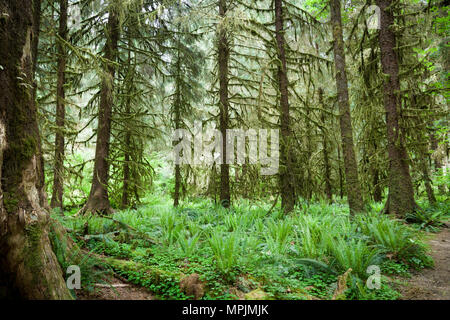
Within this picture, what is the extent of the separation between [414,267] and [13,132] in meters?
5.52

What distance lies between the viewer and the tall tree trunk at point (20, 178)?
2158 millimetres

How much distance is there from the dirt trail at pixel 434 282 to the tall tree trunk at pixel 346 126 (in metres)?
1.83

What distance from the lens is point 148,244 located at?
4.24 metres

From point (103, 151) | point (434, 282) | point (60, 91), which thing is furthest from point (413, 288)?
point (60, 91)

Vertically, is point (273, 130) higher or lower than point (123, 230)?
higher

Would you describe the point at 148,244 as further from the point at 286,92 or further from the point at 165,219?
the point at 286,92

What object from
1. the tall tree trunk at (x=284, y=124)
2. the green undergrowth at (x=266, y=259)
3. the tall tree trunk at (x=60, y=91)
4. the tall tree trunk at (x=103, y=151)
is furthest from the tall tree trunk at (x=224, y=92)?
the tall tree trunk at (x=60, y=91)

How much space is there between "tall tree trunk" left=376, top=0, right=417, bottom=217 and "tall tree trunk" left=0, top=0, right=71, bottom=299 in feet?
23.9

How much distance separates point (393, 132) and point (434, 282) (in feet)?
14.1

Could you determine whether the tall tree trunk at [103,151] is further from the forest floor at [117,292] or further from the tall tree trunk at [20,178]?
the tall tree trunk at [20,178]

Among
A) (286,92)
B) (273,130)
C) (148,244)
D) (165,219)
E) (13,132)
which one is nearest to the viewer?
(13,132)

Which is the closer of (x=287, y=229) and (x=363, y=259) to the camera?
(x=363, y=259)
